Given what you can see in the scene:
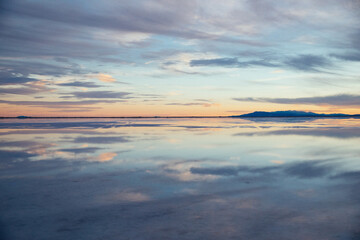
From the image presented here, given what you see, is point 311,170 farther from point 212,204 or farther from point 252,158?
point 212,204

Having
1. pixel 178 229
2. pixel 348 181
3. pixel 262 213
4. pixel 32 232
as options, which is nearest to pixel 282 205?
pixel 262 213

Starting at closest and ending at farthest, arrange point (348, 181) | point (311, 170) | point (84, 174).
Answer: point (348, 181)
point (84, 174)
point (311, 170)

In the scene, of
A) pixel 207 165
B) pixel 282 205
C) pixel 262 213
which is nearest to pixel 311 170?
pixel 207 165

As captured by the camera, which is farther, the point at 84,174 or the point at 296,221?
the point at 84,174

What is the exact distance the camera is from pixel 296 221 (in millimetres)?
4434

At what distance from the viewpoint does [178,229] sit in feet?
13.6

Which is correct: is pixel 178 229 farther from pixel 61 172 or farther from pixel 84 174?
pixel 61 172

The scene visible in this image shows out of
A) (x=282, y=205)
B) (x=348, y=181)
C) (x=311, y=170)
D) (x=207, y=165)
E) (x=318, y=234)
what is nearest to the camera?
(x=318, y=234)

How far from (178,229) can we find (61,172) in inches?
196

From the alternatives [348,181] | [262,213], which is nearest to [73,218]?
[262,213]

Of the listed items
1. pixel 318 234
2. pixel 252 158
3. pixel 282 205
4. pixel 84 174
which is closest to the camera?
pixel 318 234

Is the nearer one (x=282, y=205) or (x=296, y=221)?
(x=296, y=221)

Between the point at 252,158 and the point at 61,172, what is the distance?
20.6 feet

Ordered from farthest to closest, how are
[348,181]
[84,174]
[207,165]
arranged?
1. [207,165]
2. [84,174]
3. [348,181]
